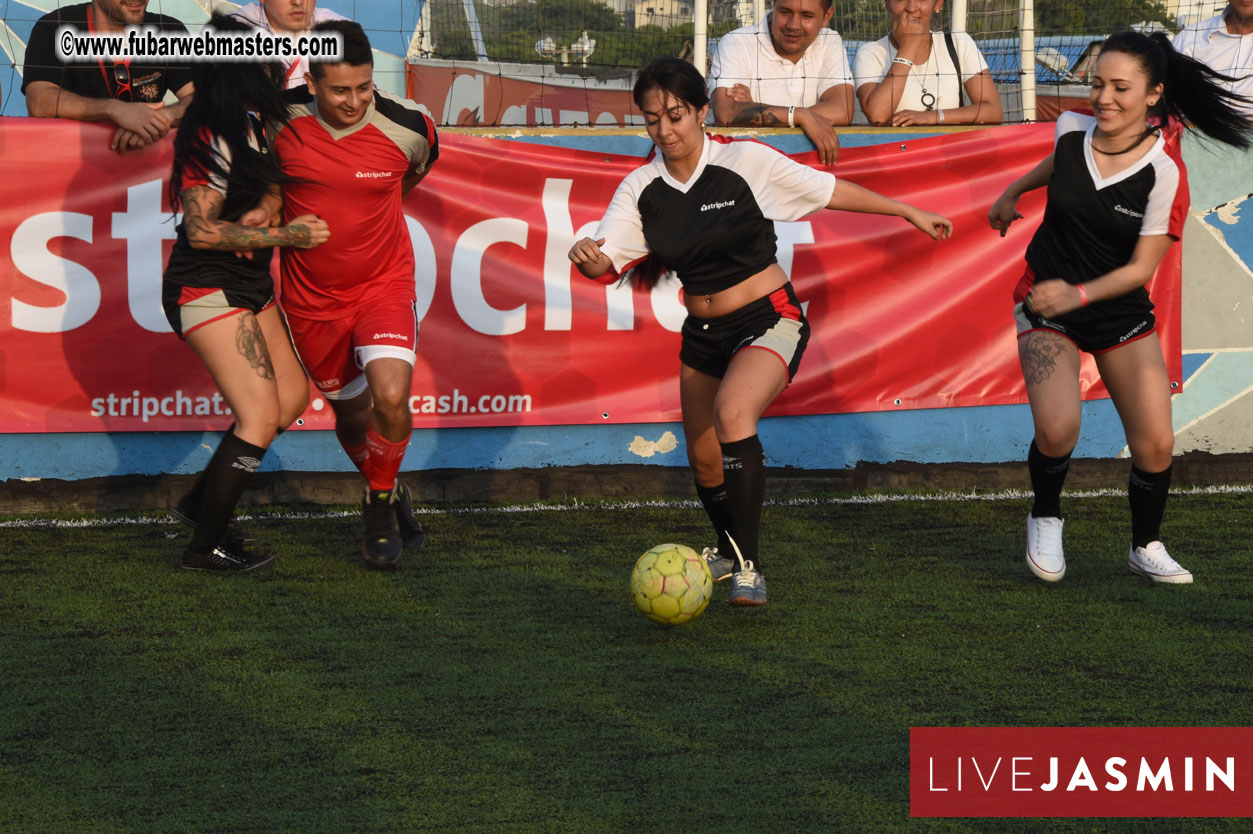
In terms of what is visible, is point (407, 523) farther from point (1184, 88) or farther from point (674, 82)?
point (1184, 88)

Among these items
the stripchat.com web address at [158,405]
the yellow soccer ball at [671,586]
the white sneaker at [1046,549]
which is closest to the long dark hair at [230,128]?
the stripchat.com web address at [158,405]

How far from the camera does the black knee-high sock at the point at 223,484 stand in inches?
226

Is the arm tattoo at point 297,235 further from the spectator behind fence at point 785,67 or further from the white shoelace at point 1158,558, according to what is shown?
the white shoelace at point 1158,558

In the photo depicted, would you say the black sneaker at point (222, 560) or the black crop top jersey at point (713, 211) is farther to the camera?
the black sneaker at point (222, 560)

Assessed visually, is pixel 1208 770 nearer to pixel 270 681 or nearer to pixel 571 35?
pixel 270 681

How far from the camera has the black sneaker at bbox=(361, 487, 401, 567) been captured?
5.85m

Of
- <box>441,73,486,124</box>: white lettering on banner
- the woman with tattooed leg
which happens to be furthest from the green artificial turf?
<box>441,73,486,124</box>: white lettering on banner

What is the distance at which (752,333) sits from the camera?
17.2 feet

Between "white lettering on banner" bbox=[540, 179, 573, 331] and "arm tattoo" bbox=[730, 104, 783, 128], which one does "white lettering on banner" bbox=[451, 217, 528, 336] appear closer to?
"white lettering on banner" bbox=[540, 179, 573, 331]

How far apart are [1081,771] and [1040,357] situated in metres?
2.26

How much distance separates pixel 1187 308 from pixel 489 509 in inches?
Result: 163

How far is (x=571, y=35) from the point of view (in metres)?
9.85

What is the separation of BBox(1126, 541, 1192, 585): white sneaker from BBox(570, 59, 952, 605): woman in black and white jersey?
1.59 meters

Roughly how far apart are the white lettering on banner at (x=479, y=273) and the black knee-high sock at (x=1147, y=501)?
3347 millimetres
